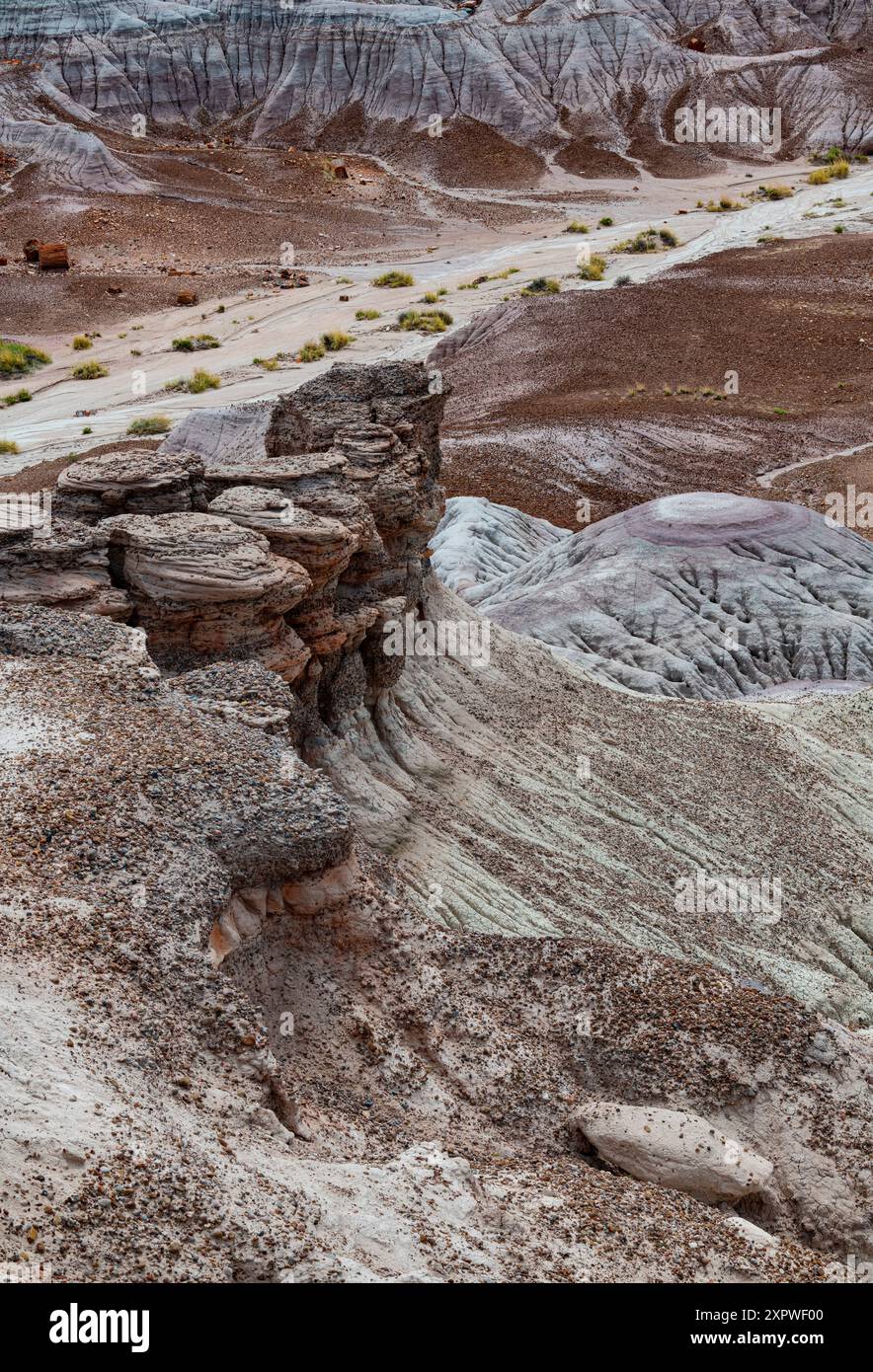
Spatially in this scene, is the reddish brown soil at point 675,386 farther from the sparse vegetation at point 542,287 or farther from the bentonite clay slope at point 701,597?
the bentonite clay slope at point 701,597

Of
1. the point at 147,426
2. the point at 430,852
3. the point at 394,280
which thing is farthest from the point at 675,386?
the point at 430,852

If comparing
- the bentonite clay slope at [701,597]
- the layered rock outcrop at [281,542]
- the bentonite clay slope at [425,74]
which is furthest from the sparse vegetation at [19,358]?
the bentonite clay slope at [425,74]

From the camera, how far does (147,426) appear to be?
3991 centimetres

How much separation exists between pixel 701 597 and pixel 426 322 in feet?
97.2

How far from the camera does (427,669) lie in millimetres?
15453

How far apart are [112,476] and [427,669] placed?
431 cm

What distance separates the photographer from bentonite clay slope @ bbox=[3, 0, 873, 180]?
80.3 metres

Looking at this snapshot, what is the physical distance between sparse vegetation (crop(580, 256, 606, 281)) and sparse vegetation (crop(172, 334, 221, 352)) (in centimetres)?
1620

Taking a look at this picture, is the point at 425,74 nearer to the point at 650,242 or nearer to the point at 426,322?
the point at 650,242

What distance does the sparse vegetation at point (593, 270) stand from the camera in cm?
5619

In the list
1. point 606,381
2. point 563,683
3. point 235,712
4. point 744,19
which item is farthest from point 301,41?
point 235,712

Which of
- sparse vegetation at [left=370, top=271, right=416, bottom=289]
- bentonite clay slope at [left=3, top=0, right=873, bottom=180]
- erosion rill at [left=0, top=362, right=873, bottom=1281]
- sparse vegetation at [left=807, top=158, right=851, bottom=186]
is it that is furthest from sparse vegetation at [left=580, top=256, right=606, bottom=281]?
erosion rill at [left=0, top=362, right=873, bottom=1281]

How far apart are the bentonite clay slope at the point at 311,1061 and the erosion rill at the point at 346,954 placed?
0.07 feet

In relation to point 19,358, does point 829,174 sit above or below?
above
